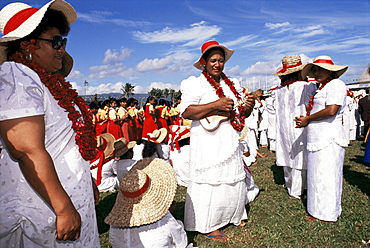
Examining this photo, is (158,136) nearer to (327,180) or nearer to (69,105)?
(327,180)

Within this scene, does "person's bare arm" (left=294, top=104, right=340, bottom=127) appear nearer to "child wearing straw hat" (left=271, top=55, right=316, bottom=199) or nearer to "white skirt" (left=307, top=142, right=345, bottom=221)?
"white skirt" (left=307, top=142, right=345, bottom=221)

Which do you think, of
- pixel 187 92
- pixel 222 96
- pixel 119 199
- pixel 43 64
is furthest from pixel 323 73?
pixel 43 64

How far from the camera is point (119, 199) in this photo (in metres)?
2.82

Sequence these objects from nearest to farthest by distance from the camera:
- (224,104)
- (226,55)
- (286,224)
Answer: (224,104)
(226,55)
(286,224)

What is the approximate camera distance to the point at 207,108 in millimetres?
3459

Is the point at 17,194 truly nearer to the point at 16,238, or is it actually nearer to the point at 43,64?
the point at 16,238

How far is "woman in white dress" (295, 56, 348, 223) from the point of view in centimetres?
398

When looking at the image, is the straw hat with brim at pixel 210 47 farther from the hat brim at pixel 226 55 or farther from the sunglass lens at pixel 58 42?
the sunglass lens at pixel 58 42

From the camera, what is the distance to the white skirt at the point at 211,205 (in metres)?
3.72

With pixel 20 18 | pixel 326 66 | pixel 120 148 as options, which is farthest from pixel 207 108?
pixel 120 148

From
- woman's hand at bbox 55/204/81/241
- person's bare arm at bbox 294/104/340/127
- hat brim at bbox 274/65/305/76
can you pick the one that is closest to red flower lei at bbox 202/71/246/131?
person's bare arm at bbox 294/104/340/127

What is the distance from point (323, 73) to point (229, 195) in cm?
223

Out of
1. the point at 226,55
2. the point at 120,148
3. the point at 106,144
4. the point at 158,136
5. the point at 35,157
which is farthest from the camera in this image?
the point at 158,136

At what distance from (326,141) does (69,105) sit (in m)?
3.52
